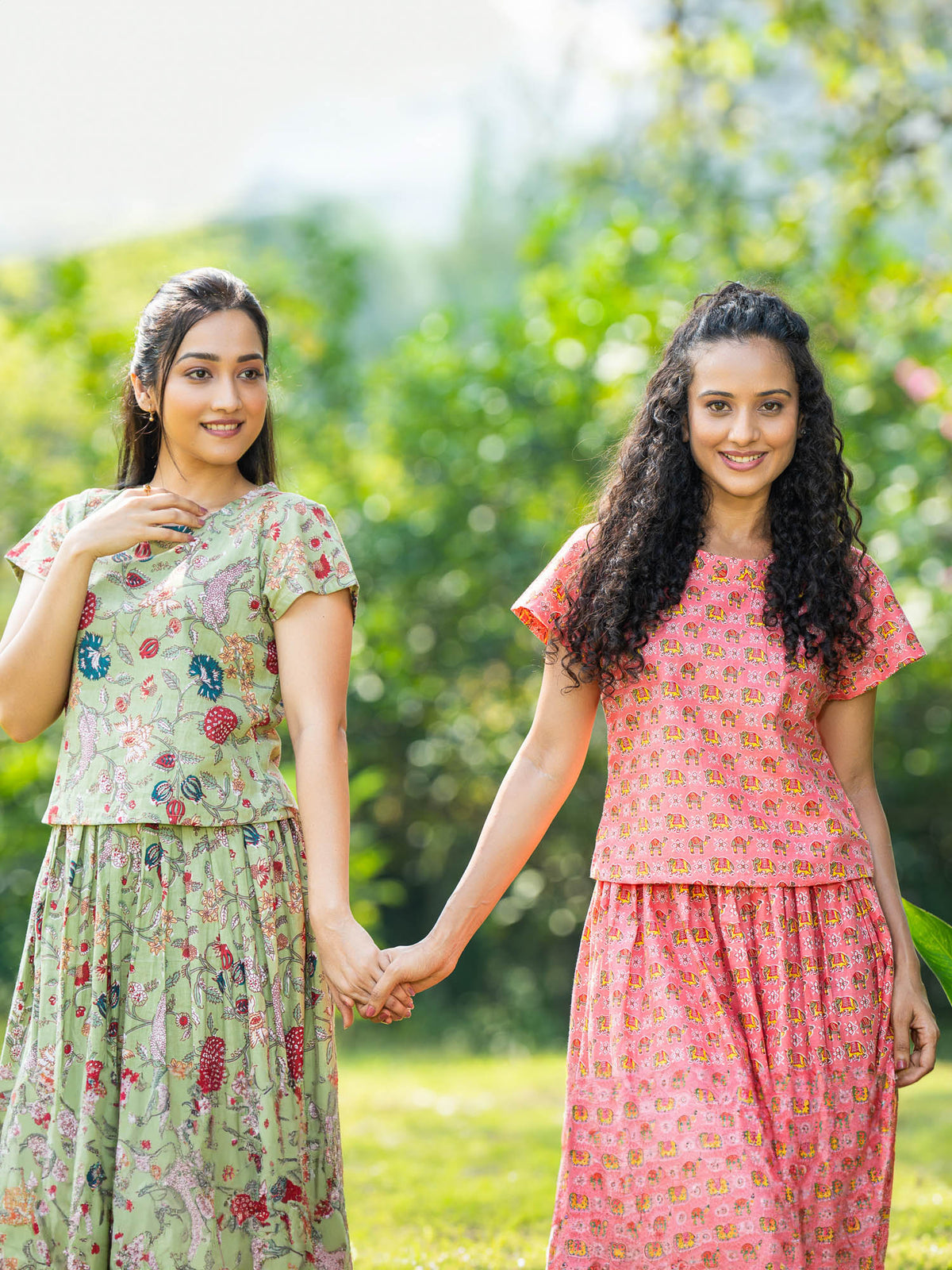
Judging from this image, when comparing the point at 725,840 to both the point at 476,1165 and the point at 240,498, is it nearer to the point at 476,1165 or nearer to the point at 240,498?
the point at 240,498

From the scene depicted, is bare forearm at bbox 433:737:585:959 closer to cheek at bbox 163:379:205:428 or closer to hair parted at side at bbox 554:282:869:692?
hair parted at side at bbox 554:282:869:692

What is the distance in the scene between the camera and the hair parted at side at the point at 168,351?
2.45m

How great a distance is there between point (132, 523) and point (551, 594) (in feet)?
2.43

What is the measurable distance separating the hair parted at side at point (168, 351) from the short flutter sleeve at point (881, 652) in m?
1.11

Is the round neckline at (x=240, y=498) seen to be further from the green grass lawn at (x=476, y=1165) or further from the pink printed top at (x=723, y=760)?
the green grass lawn at (x=476, y=1165)

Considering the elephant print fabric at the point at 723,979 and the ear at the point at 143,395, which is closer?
the elephant print fabric at the point at 723,979

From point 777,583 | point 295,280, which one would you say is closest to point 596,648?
point 777,583

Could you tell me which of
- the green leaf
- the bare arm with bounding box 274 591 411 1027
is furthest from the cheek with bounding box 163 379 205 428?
the green leaf

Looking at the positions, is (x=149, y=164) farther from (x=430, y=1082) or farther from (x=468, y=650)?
(x=430, y=1082)

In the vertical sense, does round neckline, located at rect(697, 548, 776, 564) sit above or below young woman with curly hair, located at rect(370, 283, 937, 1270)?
above

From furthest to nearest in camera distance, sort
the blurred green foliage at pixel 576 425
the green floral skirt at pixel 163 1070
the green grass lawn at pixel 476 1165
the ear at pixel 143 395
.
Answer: the blurred green foliage at pixel 576 425 < the green grass lawn at pixel 476 1165 < the ear at pixel 143 395 < the green floral skirt at pixel 163 1070

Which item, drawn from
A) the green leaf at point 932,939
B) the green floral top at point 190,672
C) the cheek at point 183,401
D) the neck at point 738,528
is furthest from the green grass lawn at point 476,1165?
the cheek at point 183,401

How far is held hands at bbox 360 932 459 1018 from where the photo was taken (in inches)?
95.6

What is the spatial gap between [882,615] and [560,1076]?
167 inches
